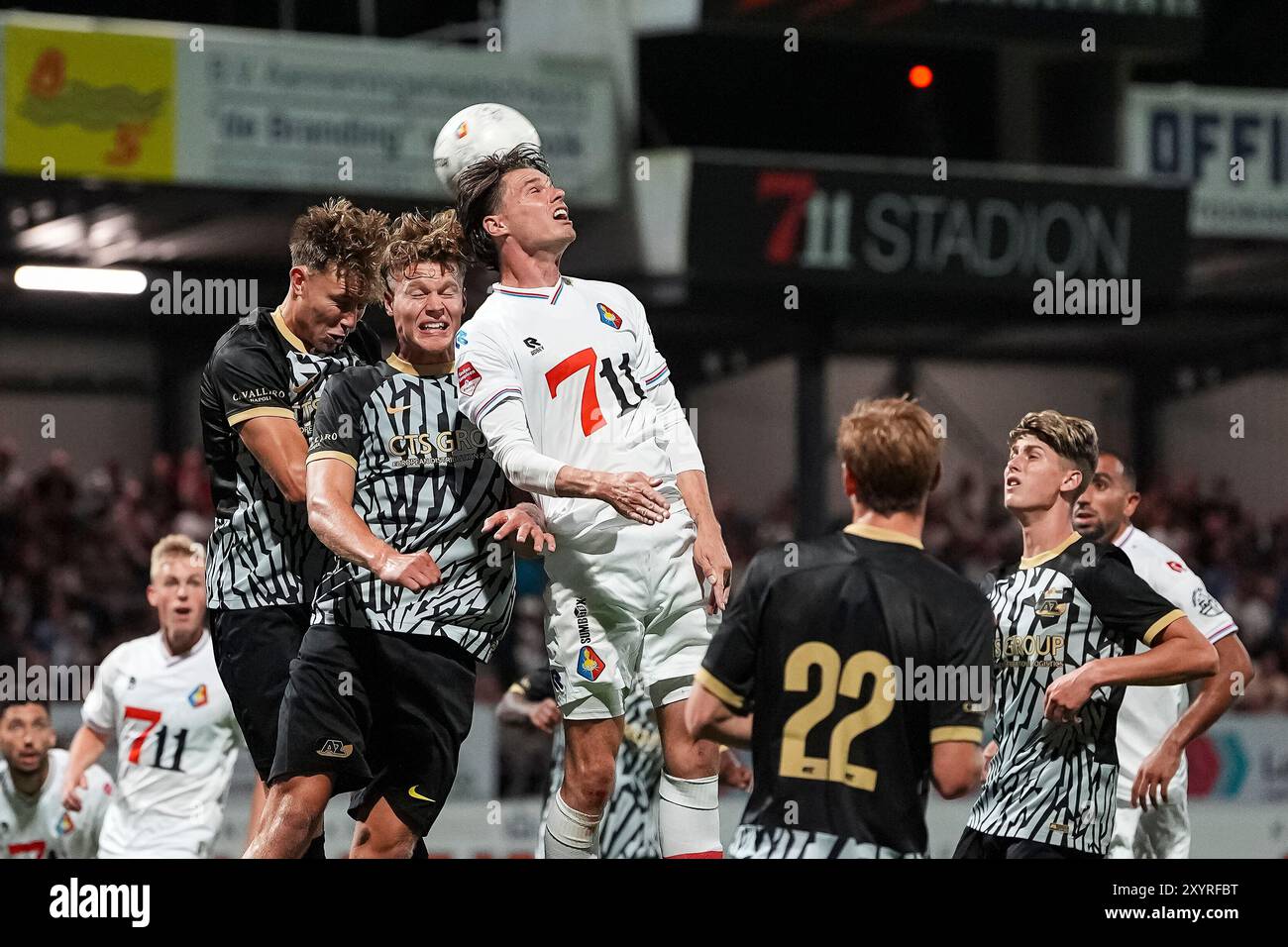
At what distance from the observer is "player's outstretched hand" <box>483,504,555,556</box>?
18.3 feet

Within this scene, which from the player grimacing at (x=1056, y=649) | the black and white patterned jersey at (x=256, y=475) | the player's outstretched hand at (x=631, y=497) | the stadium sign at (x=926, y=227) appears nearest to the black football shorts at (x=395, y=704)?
the black and white patterned jersey at (x=256, y=475)

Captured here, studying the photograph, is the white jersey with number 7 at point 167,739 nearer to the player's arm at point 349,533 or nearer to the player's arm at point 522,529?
the player's arm at point 349,533

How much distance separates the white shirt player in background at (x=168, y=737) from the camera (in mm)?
8617

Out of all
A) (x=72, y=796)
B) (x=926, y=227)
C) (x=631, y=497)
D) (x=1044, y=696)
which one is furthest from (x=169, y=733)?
(x=926, y=227)

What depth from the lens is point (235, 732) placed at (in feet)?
28.8

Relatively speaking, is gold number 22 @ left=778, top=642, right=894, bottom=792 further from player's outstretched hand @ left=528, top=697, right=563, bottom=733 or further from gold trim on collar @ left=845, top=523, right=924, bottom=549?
player's outstretched hand @ left=528, top=697, right=563, bottom=733

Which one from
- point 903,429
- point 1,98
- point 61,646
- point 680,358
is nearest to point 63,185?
point 1,98

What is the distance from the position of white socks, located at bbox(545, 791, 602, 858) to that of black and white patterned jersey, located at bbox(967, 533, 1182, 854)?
1.37 metres

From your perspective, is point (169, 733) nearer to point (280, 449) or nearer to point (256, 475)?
point (256, 475)

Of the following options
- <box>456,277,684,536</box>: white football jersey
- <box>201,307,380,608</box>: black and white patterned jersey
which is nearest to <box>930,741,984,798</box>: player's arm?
<box>456,277,684,536</box>: white football jersey

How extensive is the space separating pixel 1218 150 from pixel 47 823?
1207cm
